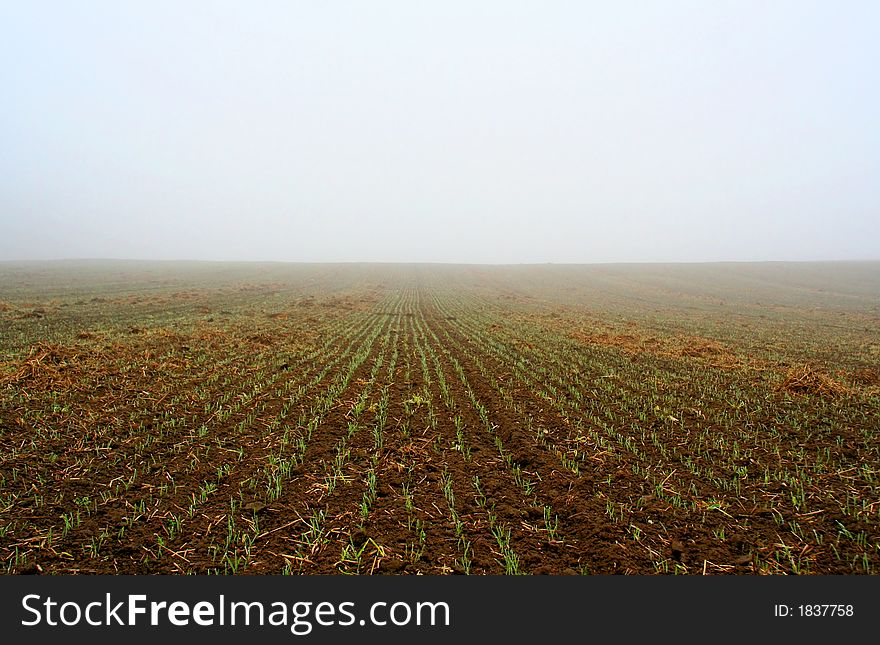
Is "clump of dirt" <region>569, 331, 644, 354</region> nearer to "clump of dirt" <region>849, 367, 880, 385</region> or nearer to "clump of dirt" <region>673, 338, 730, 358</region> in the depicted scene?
"clump of dirt" <region>673, 338, 730, 358</region>

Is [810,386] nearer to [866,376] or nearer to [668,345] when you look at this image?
[866,376]

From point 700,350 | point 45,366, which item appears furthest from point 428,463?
point 700,350

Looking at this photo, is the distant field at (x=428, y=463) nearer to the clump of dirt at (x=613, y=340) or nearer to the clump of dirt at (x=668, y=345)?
Answer: the clump of dirt at (x=668, y=345)

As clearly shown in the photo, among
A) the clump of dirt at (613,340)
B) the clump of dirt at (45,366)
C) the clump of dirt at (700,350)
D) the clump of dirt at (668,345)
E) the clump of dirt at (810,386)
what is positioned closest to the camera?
the clump of dirt at (45,366)

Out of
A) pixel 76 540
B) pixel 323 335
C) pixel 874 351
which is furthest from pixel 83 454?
pixel 874 351

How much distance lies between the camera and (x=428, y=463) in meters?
5.70

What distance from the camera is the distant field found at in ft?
12.4

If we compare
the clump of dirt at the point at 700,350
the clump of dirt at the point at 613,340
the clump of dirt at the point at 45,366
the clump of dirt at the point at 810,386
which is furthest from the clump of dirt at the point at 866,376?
the clump of dirt at the point at 45,366

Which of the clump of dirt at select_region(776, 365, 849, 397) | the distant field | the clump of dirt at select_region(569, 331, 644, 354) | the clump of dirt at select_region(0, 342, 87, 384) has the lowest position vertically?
the distant field

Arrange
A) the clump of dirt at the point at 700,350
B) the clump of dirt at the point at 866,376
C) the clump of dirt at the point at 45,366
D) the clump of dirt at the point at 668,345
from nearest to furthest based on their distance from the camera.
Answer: the clump of dirt at the point at 45,366 → the clump of dirt at the point at 866,376 → the clump of dirt at the point at 668,345 → the clump of dirt at the point at 700,350

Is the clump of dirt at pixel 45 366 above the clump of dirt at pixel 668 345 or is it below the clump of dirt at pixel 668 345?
above

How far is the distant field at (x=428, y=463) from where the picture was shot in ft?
12.4

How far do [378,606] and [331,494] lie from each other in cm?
184

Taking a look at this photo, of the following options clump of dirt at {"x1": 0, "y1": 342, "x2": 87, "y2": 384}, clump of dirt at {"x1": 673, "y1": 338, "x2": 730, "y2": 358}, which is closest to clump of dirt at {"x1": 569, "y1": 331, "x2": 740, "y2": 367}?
clump of dirt at {"x1": 673, "y1": 338, "x2": 730, "y2": 358}
